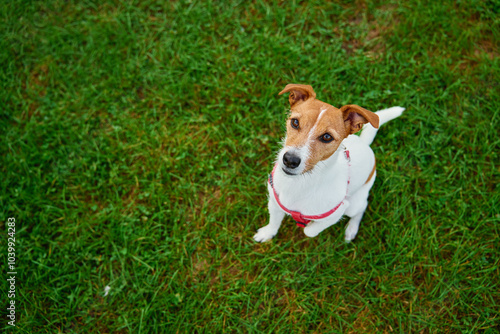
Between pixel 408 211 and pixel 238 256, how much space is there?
91.8 inches

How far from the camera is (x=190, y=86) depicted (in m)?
4.98

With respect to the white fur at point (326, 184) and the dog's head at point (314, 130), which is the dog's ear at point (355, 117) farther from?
the white fur at point (326, 184)

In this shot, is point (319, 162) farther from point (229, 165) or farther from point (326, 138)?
point (229, 165)

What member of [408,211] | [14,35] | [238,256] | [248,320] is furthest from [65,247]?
[408,211]

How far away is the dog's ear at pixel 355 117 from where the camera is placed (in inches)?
105

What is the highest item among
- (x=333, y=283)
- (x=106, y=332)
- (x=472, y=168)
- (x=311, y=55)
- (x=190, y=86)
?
(x=311, y=55)

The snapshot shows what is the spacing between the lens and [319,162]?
9.34 feet

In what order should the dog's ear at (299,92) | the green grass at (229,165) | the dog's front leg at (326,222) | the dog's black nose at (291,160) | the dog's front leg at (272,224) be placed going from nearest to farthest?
the dog's black nose at (291,160)
the dog's ear at (299,92)
the dog's front leg at (326,222)
the dog's front leg at (272,224)
the green grass at (229,165)

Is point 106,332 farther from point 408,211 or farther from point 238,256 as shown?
point 408,211

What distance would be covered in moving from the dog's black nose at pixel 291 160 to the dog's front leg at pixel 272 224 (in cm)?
77

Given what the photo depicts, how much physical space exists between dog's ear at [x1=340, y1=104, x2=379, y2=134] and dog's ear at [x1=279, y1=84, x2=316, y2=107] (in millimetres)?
341

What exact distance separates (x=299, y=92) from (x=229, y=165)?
1897mm

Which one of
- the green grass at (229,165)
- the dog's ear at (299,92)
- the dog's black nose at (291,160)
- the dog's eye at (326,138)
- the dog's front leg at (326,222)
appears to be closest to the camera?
the dog's black nose at (291,160)

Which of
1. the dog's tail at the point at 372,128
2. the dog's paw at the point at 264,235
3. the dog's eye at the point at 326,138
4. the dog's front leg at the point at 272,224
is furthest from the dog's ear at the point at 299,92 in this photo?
the dog's paw at the point at 264,235
